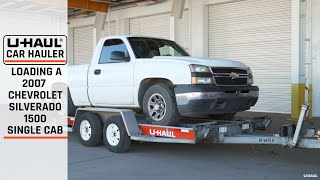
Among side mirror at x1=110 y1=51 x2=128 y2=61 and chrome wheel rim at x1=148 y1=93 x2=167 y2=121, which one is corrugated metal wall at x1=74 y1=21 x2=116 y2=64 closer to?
side mirror at x1=110 y1=51 x2=128 y2=61

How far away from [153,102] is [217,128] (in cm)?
136

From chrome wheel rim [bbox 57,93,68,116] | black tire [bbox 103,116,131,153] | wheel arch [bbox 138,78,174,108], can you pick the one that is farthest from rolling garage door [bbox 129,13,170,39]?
wheel arch [bbox 138,78,174,108]

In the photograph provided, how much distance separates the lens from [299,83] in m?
14.7

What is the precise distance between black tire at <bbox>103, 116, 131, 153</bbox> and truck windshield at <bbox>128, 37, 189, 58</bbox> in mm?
1427

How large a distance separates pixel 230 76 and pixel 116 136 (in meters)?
2.63

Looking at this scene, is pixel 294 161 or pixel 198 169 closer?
pixel 198 169

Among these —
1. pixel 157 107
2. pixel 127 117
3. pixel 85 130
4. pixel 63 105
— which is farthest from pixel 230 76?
pixel 63 105

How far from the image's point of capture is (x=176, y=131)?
7762 mm

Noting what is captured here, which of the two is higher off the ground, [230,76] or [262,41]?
[262,41]

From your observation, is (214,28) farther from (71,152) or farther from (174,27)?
(71,152)

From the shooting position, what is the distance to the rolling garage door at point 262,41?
15.8m

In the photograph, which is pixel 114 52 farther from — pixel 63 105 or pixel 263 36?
pixel 263 36

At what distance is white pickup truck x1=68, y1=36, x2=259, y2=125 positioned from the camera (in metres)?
7.79

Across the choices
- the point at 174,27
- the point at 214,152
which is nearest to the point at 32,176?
the point at 214,152
